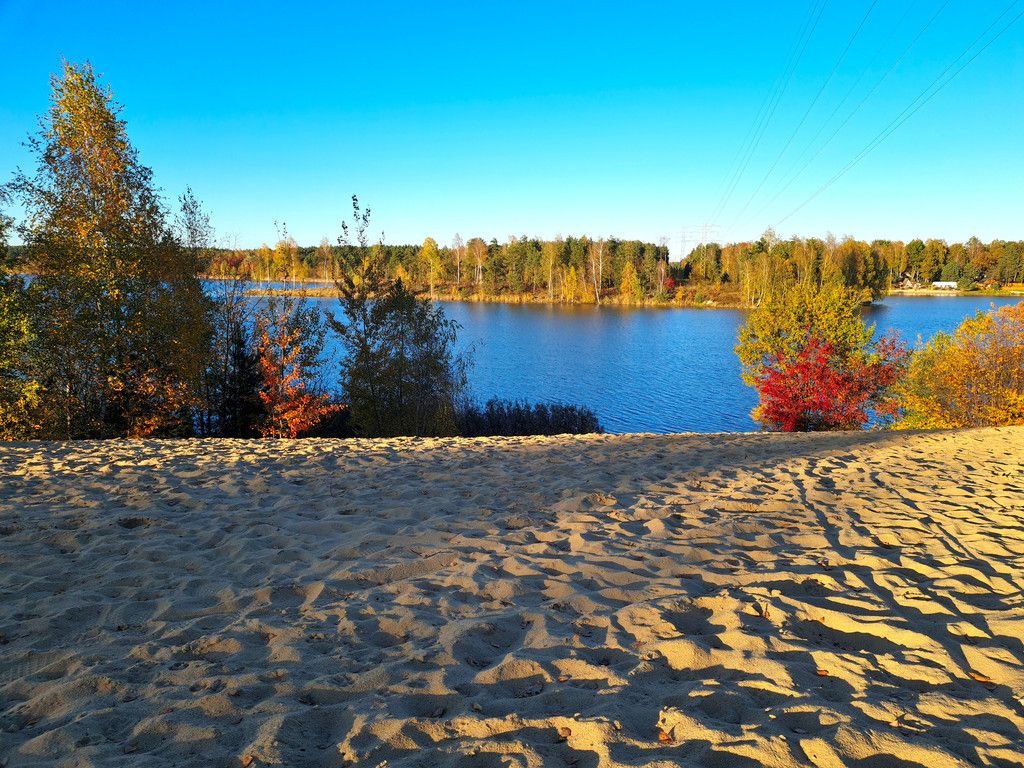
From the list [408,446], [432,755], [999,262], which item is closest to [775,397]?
[408,446]

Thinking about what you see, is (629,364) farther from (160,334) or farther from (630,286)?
(630,286)

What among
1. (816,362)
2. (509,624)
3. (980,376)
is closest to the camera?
(509,624)

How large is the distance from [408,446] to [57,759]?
7.87 m

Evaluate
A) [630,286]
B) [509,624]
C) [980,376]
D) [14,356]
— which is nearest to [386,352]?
[14,356]

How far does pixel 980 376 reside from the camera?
2102cm

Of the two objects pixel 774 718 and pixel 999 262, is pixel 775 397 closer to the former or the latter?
pixel 774 718

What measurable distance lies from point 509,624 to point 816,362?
79.7 ft

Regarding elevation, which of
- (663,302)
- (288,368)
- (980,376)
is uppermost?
(663,302)

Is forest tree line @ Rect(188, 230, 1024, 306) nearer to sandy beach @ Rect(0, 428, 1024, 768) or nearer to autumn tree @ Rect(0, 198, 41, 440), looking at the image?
autumn tree @ Rect(0, 198, 41, 440)

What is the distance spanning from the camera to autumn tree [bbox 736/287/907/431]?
23797mm

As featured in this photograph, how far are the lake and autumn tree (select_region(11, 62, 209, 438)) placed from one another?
10.6 metres

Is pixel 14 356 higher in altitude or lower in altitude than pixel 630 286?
lower

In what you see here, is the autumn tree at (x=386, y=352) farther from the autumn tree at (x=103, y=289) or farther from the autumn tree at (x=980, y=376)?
Result: the autumn tree at (x=980, y=376)

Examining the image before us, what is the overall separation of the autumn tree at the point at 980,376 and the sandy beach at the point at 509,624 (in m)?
17.4
